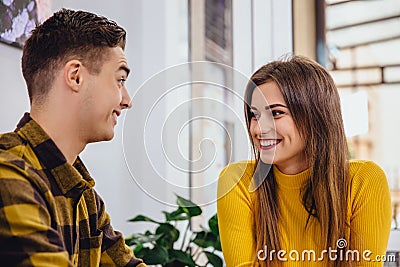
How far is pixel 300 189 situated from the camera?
1.64 metres

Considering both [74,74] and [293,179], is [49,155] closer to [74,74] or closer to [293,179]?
[74,74]

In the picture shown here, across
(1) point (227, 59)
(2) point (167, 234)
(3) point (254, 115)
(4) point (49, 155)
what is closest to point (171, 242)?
(2) point (167, 234)

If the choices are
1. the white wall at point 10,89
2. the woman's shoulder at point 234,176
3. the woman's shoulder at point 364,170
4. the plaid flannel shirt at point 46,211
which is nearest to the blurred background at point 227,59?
the white wall at point 10,89

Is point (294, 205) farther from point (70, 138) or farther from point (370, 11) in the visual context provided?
point (370, 11)

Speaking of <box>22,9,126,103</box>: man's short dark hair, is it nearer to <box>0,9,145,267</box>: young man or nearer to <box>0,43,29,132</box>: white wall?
<box>0,9,145,267</box>: young man

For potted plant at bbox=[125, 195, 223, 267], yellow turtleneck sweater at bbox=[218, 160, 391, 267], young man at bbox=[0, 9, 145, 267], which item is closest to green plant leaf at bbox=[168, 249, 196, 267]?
potted plant at bbox=[125, 195, 223, 267]

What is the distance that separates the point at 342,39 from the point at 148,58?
75 centimetres

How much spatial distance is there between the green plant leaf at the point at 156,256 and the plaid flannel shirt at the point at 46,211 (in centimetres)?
65

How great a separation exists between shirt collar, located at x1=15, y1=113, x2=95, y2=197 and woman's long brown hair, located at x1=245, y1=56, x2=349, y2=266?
0.62 metres

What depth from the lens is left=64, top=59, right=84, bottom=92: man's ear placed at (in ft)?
3.68

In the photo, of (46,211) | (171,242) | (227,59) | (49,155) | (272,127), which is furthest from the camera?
(227,59)

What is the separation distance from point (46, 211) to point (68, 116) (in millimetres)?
200

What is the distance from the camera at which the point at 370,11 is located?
8.09 ft

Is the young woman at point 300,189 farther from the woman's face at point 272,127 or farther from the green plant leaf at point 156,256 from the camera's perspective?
the green plant leaf at point 156,256
